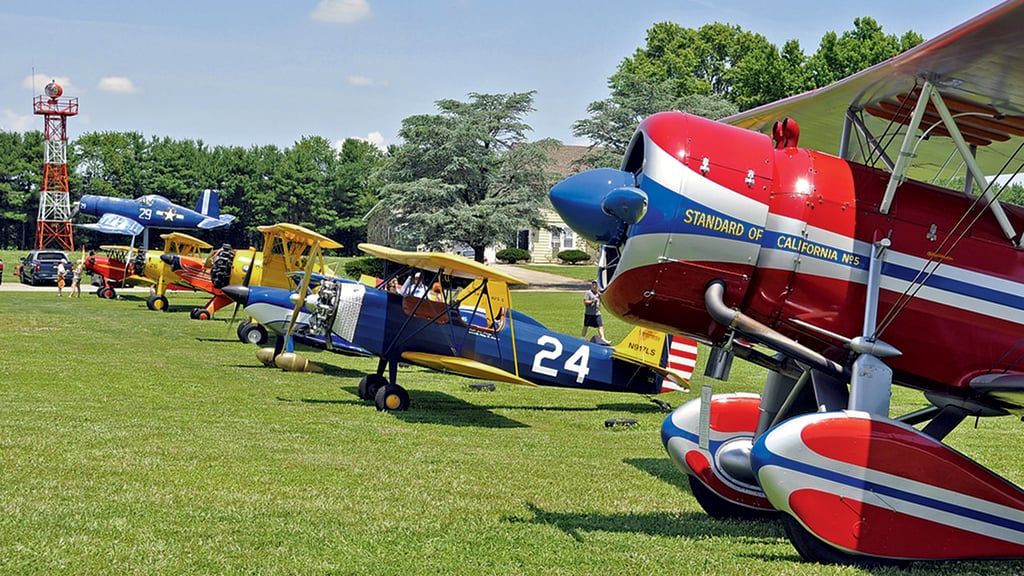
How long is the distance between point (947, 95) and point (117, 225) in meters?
40.4

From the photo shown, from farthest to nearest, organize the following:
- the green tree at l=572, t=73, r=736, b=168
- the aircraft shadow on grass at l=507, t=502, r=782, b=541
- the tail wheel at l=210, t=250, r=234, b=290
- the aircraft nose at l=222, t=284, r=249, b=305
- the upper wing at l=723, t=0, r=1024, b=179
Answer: the green tree at l=572, t=73, r=736, b=168, the tail wheel at l=210, t=250, r=234, b=290, the aircraft nose at l=222, t=284, r=249, b=305, the aircraft shadow on grass at l=507, t=502, r=782, b=541, the upper wing at l=723, t=0, r=1024, b=179

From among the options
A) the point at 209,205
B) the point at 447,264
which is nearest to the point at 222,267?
the point at 447,264

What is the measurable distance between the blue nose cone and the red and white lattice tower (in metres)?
68.3

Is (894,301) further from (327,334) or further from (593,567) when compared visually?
(327,334)

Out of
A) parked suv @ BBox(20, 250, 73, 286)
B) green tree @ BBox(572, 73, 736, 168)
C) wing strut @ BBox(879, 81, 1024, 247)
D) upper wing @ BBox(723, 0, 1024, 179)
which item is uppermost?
green tree @ BBox(572, 73, 736, 168)

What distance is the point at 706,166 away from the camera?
20.7 ft

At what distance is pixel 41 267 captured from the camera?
4553 centimetres

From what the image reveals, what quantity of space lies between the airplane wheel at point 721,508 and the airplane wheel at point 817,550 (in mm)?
1521

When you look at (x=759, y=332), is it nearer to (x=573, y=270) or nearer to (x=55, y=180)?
(x=573, y=270)

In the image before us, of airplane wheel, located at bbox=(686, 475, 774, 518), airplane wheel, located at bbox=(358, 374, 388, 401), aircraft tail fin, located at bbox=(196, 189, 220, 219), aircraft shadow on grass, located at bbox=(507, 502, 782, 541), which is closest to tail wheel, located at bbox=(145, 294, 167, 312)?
aircraft tail fin, located at bbox=(196, 189, 220, 219)

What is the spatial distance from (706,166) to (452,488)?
3.90 m

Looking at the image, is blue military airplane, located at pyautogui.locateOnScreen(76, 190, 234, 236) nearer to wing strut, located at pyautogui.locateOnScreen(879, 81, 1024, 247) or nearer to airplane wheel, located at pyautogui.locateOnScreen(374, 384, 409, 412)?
airplane wheel, located at pyautogui.locateOnScreen(374, 384, 409, 412)

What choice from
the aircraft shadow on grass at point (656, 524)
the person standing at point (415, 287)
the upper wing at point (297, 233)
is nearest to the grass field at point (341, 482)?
the aircraft shadow on grass at point (656, 524)

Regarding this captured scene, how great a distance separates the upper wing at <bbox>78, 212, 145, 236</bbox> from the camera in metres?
40.9
